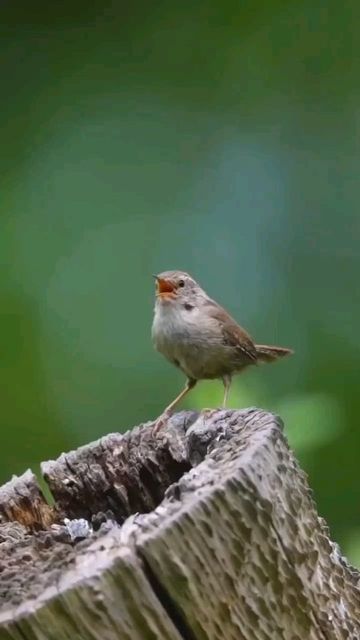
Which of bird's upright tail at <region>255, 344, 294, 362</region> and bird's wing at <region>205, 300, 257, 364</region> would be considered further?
bird's upright tail at <region>255, 344, 294, 362</region>

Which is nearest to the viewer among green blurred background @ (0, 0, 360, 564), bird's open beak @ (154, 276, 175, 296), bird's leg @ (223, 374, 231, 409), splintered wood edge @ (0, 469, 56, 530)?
splintered wood edge @ (0, 469, 56, 530)

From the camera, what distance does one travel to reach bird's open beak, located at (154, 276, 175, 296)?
2.28m

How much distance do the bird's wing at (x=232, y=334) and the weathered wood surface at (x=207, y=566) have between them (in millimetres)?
935

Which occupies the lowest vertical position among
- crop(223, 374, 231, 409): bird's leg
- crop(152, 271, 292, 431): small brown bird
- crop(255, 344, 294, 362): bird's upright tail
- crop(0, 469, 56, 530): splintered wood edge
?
crop(0, 469, 56, 530): splintered wood edge

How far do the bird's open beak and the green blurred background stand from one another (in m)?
1.70

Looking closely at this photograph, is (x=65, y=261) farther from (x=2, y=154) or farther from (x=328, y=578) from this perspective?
(x=328, y=578)

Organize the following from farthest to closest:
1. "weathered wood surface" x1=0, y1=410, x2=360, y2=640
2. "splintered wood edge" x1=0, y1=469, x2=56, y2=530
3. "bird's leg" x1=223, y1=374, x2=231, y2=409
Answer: "bird's leg" x1=223, y1=374, x2=231, y2=409 < "splintered wood edge" x1=0, y1=469, x2=56, y2=530 < "weathered wood surface" x1=0, y1=410, x2=360, y2=640

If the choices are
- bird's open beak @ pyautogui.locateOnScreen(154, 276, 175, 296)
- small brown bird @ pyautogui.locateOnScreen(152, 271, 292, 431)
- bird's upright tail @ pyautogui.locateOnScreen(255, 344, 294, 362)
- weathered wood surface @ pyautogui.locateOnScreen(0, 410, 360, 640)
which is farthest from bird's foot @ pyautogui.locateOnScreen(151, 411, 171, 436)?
bird's upright tail @ pyautogui.locateOnScreen(255, 344, 294, 362)

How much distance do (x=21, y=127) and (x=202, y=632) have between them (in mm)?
3392

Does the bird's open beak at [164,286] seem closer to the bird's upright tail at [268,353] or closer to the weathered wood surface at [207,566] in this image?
the bird's upright tail at [268,353]

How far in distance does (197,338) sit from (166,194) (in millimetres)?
2064

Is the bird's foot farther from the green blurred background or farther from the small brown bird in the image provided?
the green blurred background

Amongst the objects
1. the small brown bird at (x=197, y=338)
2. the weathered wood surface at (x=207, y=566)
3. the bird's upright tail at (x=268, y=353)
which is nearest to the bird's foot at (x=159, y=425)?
the weathered wood surface at (x=207, y=566)

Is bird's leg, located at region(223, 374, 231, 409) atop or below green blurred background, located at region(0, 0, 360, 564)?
below
